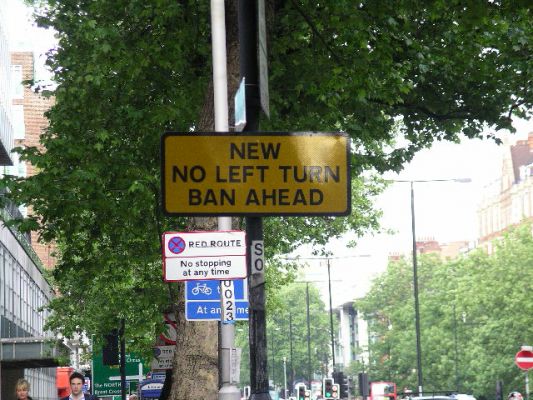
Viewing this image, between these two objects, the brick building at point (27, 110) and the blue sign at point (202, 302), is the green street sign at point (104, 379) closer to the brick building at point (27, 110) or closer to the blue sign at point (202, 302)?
the blue sign at point (202, 302)

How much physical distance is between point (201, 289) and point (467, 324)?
7504 centimetres

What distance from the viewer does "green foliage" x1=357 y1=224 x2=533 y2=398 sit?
8088 centimetres

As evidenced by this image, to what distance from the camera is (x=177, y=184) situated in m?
9.65

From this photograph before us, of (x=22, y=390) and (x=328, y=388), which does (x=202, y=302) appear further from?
(x=328, y=388)

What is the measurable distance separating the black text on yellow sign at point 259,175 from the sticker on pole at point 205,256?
349 cm

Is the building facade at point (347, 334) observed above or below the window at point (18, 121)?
below

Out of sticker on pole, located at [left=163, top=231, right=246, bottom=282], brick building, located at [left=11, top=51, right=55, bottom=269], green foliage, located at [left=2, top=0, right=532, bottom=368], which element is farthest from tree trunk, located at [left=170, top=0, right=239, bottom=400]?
brick building, located at [left=11, top=51, right=55, bottom=269]

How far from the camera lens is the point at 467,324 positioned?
90.1m

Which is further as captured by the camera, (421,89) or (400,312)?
(400,312)

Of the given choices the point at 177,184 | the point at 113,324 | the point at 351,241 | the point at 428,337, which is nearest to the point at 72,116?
the point at 177,184

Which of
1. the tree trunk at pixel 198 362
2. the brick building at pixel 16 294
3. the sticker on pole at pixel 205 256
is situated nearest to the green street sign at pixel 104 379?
the brick building at pixel 16 294

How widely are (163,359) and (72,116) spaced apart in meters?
9.51

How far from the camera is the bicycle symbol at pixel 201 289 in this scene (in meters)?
16.6

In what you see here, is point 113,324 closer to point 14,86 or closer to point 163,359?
point 163,359
